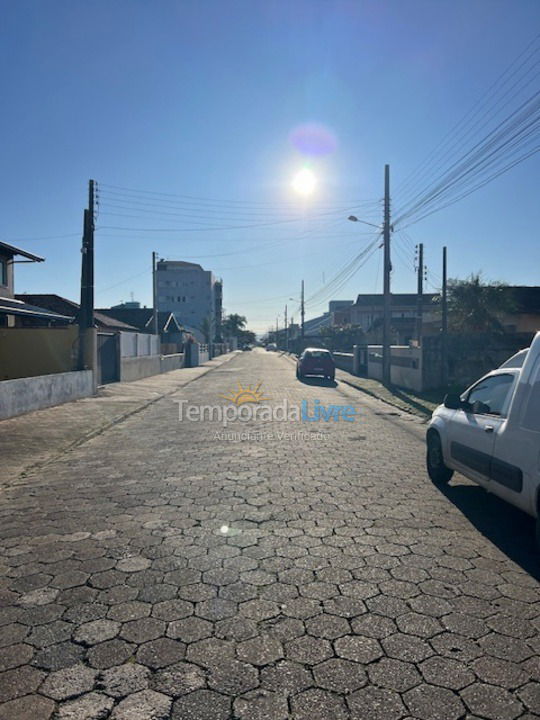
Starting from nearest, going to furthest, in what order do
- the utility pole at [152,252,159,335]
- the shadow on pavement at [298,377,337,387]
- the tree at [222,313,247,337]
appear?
the shadow on pavement at [298,377,337,387] < the utility pole at [152,252,159,335] < the tree at [222,313,247,337]

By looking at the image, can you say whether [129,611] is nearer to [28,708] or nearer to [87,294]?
[28,708]

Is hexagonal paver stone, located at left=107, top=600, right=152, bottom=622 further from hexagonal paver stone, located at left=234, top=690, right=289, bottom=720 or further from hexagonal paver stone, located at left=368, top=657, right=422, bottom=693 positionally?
hexagonal paver stone, located at left=368, top=657, right=422, bottom=693

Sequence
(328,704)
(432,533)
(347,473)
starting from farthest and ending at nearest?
(347,473)
(432,533)
(328,704)

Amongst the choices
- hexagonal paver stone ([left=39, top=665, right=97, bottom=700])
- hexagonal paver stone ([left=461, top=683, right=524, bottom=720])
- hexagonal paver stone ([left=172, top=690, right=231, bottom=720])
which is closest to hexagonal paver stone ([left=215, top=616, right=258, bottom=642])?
hexagonal paver stone ([left=172, top=690, right=231, bottom=720])

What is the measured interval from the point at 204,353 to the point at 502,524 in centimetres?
4518

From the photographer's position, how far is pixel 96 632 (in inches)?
119

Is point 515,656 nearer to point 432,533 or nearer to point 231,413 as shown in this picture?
point 432,533

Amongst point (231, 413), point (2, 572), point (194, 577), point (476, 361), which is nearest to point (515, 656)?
point (194, 577)

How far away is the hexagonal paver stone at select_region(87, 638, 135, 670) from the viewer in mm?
2727

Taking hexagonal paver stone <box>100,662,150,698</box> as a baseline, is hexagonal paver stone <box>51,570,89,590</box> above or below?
below

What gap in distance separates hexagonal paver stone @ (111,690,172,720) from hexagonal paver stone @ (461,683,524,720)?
1482mm

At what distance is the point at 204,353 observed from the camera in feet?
161

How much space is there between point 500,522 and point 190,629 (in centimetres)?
345

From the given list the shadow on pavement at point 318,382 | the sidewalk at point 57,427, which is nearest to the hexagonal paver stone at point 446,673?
the sidewalk at point 57,427
